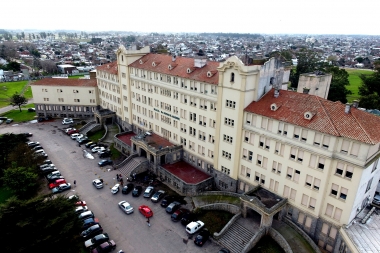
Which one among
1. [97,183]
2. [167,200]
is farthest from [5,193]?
[167,200]

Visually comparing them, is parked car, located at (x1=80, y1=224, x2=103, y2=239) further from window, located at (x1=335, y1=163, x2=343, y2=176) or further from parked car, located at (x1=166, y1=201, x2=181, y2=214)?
window, located at (x1=335, y1=163, x2=343, y2=176)

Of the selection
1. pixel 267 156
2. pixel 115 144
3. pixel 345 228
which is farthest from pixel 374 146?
pixel 115 144

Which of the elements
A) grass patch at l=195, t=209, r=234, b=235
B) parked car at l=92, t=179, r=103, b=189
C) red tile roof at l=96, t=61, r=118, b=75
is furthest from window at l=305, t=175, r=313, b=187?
red tile roof at l=96, t=61, r=118, b=75

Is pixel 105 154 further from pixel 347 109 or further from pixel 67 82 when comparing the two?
pixel 347 109

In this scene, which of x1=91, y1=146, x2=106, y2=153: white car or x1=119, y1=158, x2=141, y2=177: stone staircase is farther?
x1=91, y1=146, x2=106, y2=153: white car

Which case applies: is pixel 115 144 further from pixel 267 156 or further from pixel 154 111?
pixel 267 156
